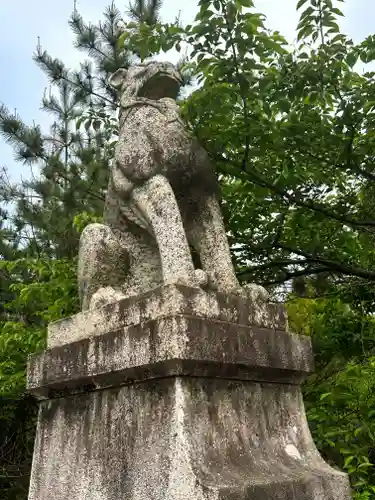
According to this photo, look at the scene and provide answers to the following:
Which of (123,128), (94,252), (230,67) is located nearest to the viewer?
(94,252)

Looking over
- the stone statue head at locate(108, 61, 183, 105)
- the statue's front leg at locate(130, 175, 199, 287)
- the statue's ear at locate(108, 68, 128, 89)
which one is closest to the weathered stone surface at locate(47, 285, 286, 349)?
the statue's front leg at locate(130, 175, 199, 287)

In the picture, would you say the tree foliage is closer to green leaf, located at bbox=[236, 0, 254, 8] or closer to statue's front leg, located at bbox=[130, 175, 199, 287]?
green leaf, located at bbox=[236, 0, 254, 8]

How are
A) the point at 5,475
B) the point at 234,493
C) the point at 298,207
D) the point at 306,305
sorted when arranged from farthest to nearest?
the point at 5,475 < the point at 306,305 < the point at 298,207 < the point at 234,493

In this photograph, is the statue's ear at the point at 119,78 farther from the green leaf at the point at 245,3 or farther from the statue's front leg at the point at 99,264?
the statue's front leg at the point at 99,264


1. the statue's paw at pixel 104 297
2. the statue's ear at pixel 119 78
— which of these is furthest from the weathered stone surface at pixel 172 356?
the statue's ear at pixel 119 78

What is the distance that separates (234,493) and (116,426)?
61 cm

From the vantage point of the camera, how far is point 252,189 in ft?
14.8

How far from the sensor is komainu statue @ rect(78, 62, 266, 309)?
2.90 metres

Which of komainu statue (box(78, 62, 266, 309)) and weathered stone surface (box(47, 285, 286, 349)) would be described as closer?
weathered stone surface (box(47, 285, 286, 349))

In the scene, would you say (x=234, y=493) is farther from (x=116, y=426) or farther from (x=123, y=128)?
(x=123, y=128)

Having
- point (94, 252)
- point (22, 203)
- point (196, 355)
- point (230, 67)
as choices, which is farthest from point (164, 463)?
point (22, 203)

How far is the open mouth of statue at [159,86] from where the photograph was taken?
11.1 ft

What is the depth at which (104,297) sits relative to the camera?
9.34 ft

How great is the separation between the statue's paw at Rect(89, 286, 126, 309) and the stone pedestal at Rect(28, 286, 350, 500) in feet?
0.18
